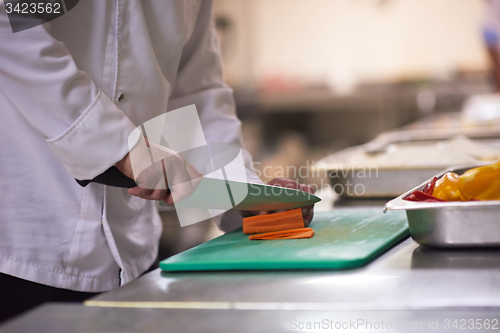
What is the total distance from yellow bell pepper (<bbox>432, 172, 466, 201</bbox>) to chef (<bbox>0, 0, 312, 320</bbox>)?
22 cm

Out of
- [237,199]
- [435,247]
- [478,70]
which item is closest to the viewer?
[435,247]

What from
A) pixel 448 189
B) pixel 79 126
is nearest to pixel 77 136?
pixel 79 126

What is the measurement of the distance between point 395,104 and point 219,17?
178 centimetres

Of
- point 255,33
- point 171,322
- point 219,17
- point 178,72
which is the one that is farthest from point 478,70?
point 171,322

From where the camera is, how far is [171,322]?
441mm

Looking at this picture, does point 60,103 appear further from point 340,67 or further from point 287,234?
point 340,67

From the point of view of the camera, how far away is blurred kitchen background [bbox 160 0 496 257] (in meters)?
4.11

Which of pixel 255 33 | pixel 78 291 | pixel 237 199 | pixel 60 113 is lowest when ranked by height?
pixel 78 291

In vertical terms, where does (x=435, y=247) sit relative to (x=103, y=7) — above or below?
below

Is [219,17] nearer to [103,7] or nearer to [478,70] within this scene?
[478,70]

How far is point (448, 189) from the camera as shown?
0.62 m

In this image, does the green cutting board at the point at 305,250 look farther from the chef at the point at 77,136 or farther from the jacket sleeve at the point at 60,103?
the jacket sleeve at the point at 60,103

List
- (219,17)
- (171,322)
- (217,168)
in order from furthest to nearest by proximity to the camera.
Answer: (219,17) → (217,168) → (171,322)

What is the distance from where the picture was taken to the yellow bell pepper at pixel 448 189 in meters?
0.61
